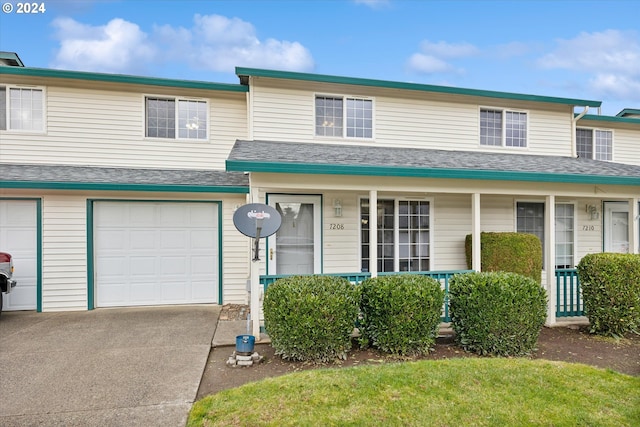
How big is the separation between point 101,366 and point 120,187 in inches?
145

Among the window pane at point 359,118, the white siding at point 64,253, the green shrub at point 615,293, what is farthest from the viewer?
the window pane at point 359,118

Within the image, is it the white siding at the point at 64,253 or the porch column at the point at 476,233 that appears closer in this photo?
the porch column at the point at 476,233

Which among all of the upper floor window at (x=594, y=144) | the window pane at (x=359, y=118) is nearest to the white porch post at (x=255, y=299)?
the window pane at (x=359, y=118)

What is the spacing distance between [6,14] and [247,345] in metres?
9.49

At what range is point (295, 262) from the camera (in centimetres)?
755

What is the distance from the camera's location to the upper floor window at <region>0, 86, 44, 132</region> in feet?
24.6

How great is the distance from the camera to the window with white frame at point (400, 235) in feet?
26.0

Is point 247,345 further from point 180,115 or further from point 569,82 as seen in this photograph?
point 569,82

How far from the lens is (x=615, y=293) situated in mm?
5570

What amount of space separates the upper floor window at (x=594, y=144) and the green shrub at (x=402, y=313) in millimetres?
8765

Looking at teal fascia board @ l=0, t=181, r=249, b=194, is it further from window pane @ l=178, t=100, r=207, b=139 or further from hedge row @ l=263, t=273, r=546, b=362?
hedge row @ l=263, t=273, r=546, b=362

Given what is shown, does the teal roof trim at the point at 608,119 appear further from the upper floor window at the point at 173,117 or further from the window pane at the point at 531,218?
the upper floor window at the point at 173,117

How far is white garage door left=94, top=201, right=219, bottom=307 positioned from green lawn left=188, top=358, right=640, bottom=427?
182 inches

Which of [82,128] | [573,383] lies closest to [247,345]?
[573,383]
